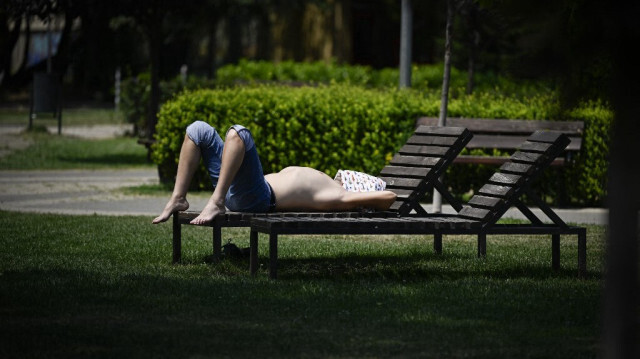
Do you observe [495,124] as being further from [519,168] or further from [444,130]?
[519,168]

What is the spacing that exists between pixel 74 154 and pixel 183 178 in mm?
13934

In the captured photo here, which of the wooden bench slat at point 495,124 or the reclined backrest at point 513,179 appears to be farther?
the wooden bench slat at point 495,124

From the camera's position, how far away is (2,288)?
7.27 meters

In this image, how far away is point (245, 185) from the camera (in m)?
8.19

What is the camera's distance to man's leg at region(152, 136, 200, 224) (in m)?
8.10

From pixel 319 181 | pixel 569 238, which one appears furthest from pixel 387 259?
pixel 569 238

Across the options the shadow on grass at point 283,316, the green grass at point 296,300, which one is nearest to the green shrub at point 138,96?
the green grass at point 296,300

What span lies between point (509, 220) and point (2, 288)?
6119mm

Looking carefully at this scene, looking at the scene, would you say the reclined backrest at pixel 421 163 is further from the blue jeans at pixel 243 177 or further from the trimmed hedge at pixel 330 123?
the trimmed hedge at pixel 330 123

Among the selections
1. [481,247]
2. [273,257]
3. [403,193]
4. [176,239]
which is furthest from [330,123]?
[273,257]

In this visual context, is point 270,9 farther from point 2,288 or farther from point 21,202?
point 2,288

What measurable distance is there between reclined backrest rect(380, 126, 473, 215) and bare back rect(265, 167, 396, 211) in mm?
288

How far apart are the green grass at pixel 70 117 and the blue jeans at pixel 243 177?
23209 mm

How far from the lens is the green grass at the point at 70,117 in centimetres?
3225
